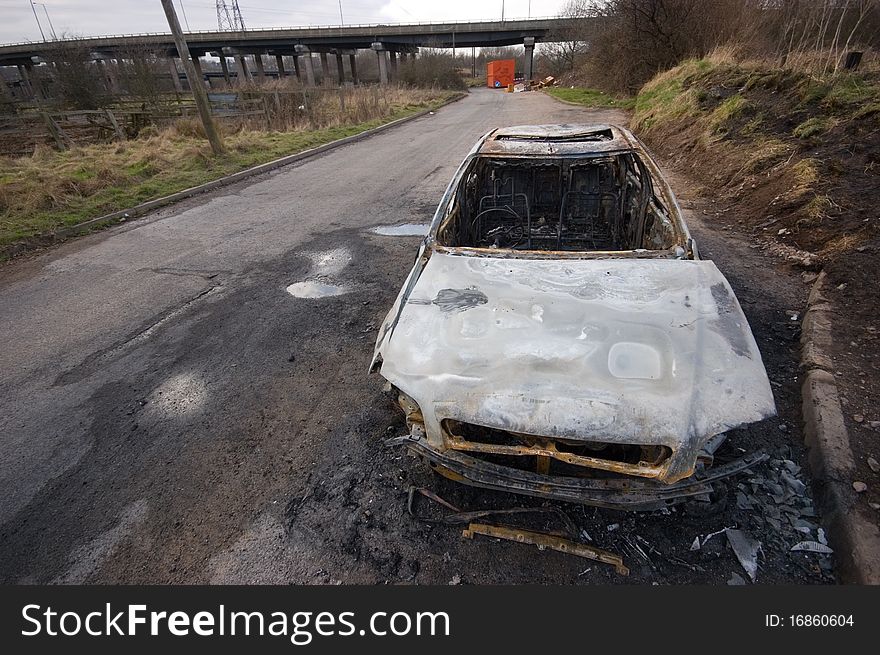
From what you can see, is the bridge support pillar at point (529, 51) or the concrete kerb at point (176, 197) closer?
the concrete kerb at point (176, 197)

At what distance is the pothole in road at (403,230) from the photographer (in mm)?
6234

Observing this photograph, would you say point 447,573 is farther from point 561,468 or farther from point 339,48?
point 339,48

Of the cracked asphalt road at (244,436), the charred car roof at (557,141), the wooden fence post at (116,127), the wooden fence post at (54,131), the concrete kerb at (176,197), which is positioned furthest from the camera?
the wooden fence post at (116,127)

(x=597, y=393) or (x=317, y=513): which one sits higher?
(x=597, y=393)

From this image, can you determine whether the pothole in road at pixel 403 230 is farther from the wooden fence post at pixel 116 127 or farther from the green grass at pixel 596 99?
the green grass at pixel 596 99

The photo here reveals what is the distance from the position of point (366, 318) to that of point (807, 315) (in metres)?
3.80

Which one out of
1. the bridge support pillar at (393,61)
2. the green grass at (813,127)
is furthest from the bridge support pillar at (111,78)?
the green grass at (813,127)

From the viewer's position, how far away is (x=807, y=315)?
3.52m

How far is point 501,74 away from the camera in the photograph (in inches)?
1837

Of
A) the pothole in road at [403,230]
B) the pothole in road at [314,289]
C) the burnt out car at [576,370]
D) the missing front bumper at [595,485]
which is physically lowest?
the pothole in road at [314,289]

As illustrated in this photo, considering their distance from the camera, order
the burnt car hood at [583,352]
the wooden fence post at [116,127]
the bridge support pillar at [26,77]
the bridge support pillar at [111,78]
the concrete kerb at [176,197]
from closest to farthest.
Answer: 1. the burnt car hood at [583,352]
2. the concrete kerb at [176,197]
3. the wooden fence post at [116,127]
4. the bridge support pillar at [111,78]
5. the bridge support pillar at [26,77]

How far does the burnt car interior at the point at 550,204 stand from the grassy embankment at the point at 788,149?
81.1 inches

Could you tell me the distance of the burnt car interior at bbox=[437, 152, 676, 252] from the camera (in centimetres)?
427

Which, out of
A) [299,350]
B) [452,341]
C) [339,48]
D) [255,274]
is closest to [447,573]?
[452,341]
